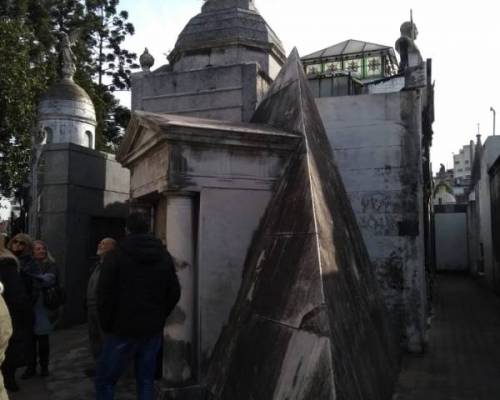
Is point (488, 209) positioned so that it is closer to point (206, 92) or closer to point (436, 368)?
point (436, 368)

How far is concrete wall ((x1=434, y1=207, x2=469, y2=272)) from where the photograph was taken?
82.8 feet

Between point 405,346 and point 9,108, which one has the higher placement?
point 9,108

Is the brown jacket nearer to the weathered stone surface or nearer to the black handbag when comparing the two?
the weathered stone surface

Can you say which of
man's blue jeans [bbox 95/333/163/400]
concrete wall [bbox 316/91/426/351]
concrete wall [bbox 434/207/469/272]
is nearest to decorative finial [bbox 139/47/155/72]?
concrete wall [bbox 316/91/426/351]

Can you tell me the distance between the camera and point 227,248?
17.7 feet

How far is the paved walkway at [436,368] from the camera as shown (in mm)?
5402

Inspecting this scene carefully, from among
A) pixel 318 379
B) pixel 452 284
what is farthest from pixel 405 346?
pixel 452 284

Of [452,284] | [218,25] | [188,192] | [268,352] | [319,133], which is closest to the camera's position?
[268,352]

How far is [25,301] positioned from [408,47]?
292 inches

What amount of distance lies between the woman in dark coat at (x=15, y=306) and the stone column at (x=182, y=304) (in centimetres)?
145

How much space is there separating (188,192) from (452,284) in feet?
54.3

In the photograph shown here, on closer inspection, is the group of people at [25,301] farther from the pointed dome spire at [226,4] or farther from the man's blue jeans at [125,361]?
the pointed dome spire at [226,4]

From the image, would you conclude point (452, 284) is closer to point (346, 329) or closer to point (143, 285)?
point (346, 329)

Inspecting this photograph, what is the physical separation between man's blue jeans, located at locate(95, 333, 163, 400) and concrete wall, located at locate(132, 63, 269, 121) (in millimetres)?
4954
